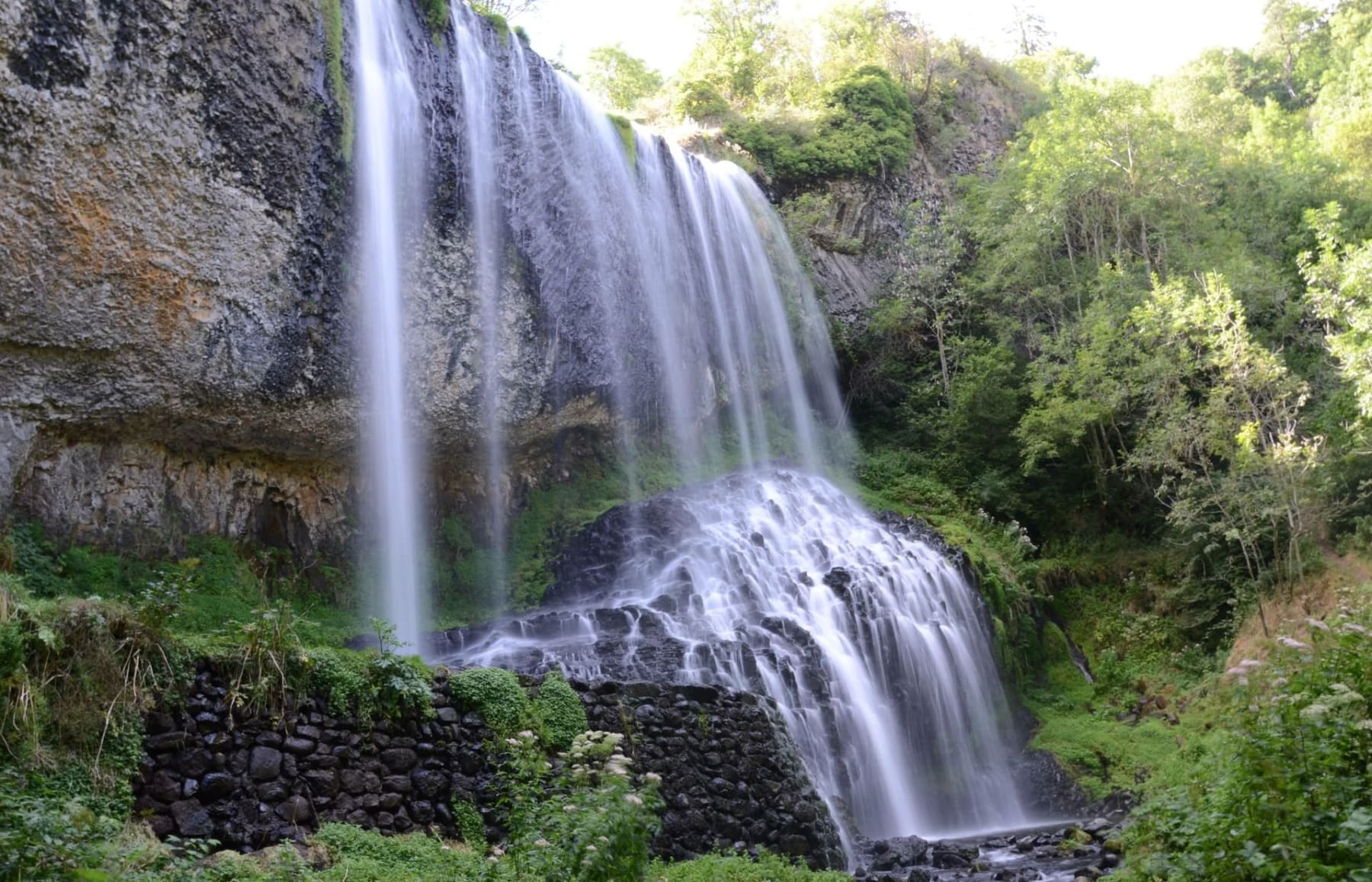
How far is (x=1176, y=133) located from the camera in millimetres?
25031

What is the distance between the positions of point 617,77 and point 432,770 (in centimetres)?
3204

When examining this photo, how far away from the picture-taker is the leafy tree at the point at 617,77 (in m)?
35.9

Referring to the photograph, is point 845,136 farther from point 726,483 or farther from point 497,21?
point 726,483

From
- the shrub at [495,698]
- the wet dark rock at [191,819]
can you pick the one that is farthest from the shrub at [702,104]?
the wet dark rock at [191,819]

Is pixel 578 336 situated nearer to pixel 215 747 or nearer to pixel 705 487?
pixel 705 487

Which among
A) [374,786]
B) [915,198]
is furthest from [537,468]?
[915,198]

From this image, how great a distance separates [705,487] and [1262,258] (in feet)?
46.8

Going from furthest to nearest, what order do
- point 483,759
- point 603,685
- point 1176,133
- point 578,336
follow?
point 1176,133 → point 578,336 → point 603,685 → point 483,759

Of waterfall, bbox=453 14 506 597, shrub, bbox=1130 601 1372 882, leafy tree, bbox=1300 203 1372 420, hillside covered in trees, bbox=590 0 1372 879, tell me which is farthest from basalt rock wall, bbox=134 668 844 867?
leafy tree, bbox=1300 203 1372 420

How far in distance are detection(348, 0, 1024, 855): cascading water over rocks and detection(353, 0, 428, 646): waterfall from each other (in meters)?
0.05

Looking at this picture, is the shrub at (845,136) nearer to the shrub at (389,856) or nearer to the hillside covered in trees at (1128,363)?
the hillside covered in trees at (1128,363)

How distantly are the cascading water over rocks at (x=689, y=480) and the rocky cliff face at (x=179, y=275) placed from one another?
985 mm

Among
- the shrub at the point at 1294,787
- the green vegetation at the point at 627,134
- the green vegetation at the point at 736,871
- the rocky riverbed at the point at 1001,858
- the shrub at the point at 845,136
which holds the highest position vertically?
the shrub at the point at 845,136

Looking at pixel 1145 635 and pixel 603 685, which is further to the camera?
pixel 1145 635
